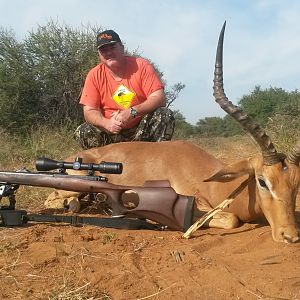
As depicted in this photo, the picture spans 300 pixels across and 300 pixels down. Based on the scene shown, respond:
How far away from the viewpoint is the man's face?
6.29 m

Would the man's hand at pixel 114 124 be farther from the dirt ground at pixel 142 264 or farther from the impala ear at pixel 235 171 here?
the dirt ground at pixel 142 264

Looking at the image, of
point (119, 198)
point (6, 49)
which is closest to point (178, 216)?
point (119, 198)

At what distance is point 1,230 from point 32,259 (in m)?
1.06

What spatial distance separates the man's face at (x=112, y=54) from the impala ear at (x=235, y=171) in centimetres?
237

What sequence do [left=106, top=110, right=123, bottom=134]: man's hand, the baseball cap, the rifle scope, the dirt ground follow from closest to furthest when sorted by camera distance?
the dirt ground
the rifle scope
[left=106, top=110, right=123, bottom=134]: man's hand
the baseball cap

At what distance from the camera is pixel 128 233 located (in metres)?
4.16

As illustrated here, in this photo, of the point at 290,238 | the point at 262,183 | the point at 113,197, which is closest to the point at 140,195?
the point at 113,197

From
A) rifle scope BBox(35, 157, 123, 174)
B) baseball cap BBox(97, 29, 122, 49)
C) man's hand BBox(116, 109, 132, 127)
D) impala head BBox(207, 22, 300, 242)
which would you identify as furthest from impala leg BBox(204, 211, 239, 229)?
baseball cap BBox(97, 29, 122, 49)

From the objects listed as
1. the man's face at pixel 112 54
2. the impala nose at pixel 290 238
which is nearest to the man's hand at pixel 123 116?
the man's face at pixel 112 54

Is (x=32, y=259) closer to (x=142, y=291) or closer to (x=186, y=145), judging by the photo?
(x=142, y=291)

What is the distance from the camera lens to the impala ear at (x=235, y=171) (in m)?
4.57

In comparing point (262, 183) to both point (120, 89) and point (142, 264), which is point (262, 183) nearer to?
point (142, 264)

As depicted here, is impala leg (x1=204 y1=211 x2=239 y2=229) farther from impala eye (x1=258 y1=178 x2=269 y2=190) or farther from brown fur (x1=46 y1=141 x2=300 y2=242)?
impala eye (x1=258 y1=178 x2=269 y2=190)

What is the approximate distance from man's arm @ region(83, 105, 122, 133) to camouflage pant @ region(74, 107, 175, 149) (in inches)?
9.4
